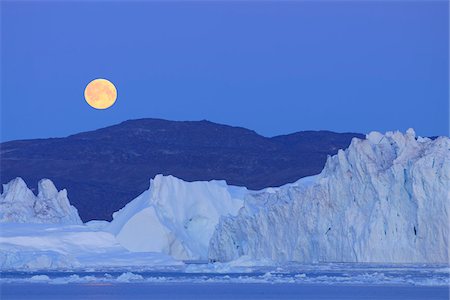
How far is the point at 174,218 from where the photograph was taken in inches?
1822

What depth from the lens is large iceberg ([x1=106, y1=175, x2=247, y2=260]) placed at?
44.5m

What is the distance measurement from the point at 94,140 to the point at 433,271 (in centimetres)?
8232

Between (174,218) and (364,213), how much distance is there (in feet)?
33.7

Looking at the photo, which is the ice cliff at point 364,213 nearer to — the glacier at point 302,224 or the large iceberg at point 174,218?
the glacier at point 302,224

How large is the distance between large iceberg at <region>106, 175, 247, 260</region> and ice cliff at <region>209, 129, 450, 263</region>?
310 centimetres

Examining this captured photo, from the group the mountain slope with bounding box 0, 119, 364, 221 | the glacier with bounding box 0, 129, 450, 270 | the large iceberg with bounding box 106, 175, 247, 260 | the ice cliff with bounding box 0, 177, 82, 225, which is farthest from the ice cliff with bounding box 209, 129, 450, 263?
the mountain slope with bounding box 0, 119, 364, 221

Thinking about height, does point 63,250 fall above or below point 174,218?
below

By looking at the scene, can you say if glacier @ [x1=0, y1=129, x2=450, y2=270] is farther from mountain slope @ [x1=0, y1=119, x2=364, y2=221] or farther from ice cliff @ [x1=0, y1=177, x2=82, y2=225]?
mountain slope @ [x1=0, y1=119, x2=364, y2=221]

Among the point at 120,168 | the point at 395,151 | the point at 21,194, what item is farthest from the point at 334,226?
the point at 120,168

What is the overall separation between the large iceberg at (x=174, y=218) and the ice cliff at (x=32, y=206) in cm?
185

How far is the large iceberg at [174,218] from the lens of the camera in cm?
4450

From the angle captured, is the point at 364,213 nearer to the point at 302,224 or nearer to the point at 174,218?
the point at 302,224

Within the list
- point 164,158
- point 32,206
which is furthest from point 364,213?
point 164,158

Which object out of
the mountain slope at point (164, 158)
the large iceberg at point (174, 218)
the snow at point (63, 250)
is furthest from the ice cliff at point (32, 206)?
the mountain slope at point (164, 158)
